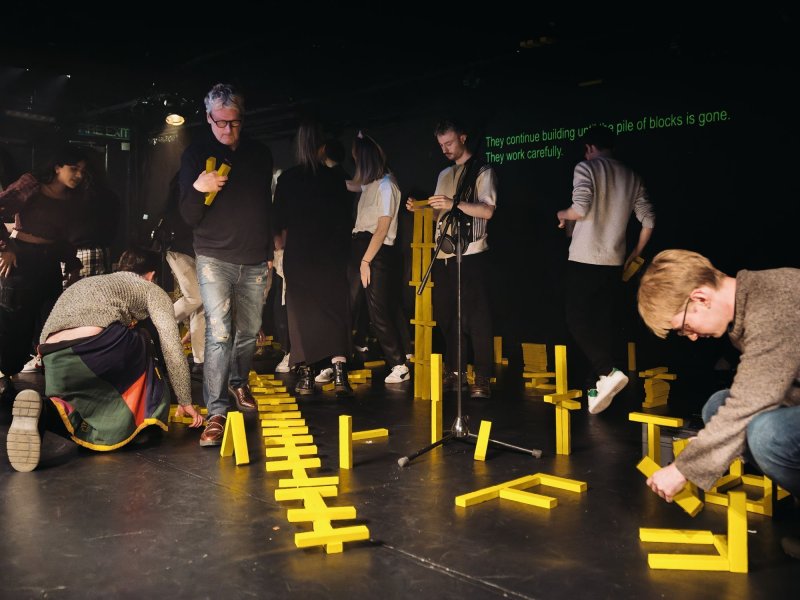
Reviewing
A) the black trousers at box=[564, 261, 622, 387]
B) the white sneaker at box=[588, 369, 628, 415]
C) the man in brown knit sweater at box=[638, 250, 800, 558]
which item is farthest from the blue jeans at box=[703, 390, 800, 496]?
the black trousers at box=[564, 261, 622, 387]

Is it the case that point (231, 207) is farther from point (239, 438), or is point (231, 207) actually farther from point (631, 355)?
point (631, 355)

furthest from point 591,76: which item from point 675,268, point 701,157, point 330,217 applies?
point 675,268

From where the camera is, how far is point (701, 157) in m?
5.54

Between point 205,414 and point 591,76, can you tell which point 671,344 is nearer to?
point 591,76

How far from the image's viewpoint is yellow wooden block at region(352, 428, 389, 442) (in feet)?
11.8

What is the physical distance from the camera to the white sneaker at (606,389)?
410 centimetres

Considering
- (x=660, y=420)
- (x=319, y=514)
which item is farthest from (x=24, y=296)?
(x=660, y=420)

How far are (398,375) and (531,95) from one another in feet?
9.25

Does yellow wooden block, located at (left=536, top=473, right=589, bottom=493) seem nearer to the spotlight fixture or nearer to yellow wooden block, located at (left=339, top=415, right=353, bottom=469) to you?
yellow wooden block, located at (left=339, top=415, right=353, bottom=469)

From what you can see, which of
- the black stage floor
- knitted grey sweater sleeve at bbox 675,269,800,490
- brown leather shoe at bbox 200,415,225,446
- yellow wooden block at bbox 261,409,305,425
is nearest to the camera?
knitted grey sweater sleeve at bbox 675,269,800,490

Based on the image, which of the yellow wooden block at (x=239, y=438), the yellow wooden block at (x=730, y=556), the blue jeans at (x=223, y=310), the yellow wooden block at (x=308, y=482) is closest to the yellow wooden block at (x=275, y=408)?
the blue jeans at (x=223, y=310)

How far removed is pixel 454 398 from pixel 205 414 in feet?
5.31

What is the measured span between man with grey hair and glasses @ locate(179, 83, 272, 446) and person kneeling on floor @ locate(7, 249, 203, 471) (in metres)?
0.30

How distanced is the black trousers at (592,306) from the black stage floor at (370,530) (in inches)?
31.1
